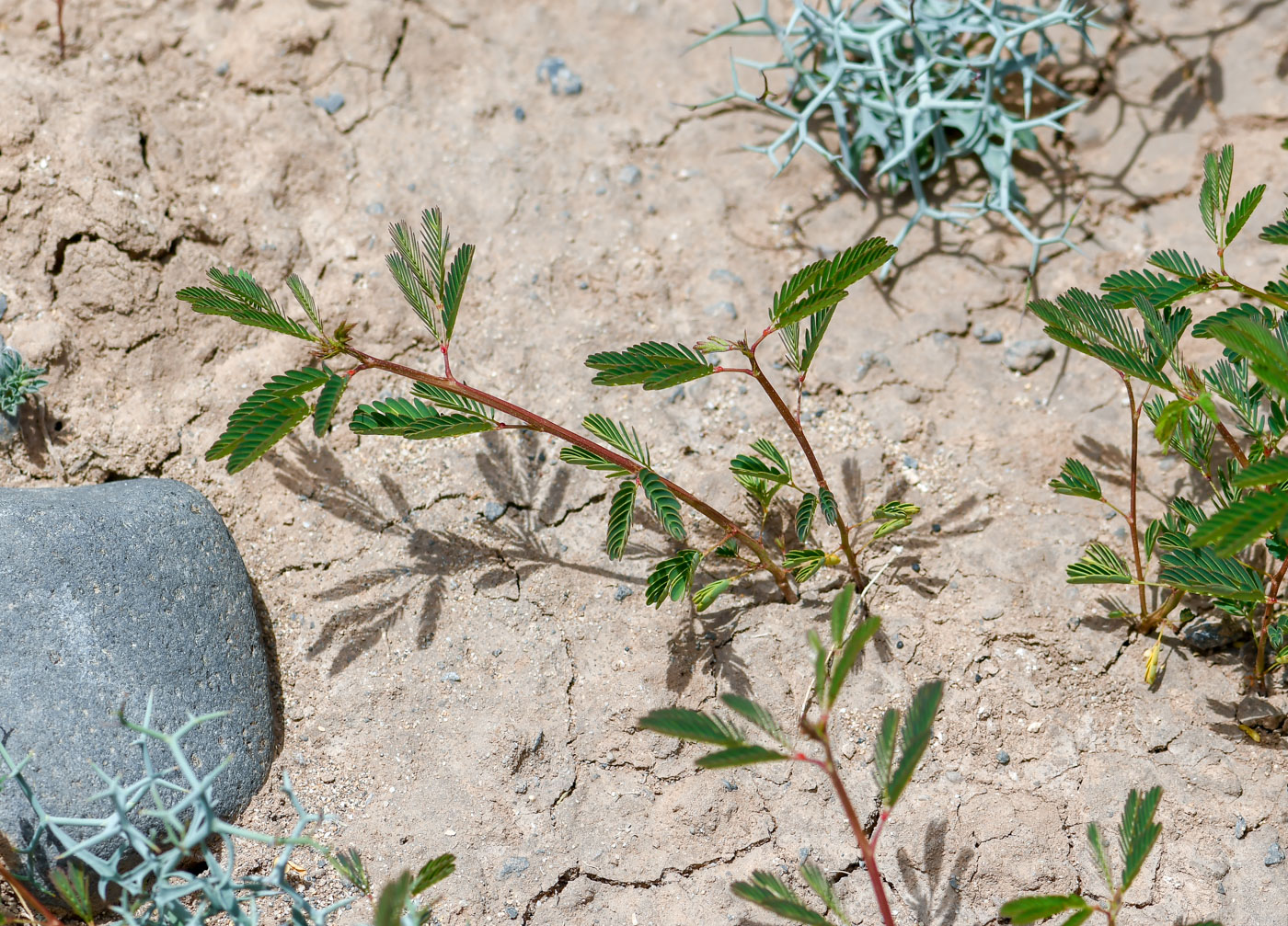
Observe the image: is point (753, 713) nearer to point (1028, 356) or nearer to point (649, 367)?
point (649, 367)

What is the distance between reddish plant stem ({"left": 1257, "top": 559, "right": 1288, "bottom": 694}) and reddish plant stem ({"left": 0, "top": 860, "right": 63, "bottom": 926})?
7.46 feet

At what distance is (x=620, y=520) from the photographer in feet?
6.33

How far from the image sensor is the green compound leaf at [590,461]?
193 cm

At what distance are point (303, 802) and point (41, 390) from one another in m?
1.21

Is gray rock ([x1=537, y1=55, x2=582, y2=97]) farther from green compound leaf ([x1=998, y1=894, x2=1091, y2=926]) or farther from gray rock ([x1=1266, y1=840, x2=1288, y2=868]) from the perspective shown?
gray rock ([x1=1266, y1=840, x2=1288, y2=868])

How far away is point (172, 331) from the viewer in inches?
97.7

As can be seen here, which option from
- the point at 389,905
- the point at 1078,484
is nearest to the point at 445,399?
the point at 389,905

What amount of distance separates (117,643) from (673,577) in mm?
1092

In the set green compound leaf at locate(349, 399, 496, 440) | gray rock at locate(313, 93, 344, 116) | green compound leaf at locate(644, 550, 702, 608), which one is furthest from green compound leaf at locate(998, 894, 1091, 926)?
gray rock at locate(313, 93, 344, 116)

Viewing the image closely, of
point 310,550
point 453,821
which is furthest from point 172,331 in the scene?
point 453,821

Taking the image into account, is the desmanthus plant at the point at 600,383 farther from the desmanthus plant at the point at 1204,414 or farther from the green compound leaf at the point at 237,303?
the desmanthus plant at the point at 1204,414

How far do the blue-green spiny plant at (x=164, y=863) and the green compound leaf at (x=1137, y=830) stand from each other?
42.8 inches

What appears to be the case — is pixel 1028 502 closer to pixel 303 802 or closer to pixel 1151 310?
pixel 1151 310

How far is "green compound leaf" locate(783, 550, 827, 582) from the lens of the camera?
2031mm
